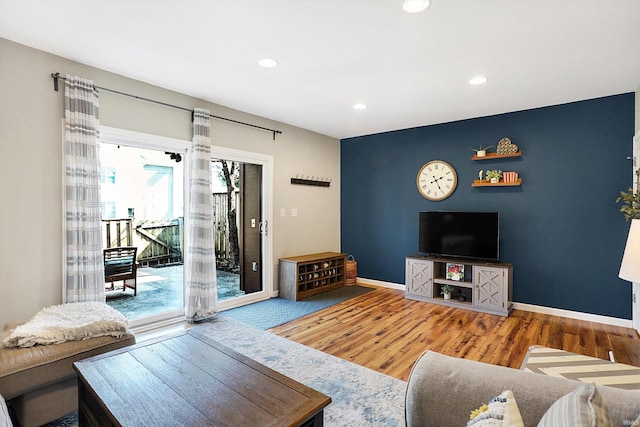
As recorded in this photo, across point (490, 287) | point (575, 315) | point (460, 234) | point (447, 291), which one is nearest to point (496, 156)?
point (460, 234)

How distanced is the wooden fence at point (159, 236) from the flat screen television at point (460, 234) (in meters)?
3.34

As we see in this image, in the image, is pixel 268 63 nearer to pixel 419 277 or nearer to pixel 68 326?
pixel 68 326

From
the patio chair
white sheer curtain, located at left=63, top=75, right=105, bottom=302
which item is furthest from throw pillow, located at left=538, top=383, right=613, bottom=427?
the patio chair

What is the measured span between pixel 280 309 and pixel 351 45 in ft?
10.3

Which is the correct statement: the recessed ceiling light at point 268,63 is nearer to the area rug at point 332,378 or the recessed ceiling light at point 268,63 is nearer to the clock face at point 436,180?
the area rug at point 332,378

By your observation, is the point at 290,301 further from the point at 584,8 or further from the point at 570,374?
the point at 584,8

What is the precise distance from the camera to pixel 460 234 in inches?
177

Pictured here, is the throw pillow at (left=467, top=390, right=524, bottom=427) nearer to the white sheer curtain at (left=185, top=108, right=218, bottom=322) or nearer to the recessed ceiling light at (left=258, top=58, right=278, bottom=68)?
the recessed ceiling light at (left=258, top=58, right=278, bottom=68)

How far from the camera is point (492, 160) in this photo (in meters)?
4.49

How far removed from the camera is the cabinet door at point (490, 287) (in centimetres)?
404

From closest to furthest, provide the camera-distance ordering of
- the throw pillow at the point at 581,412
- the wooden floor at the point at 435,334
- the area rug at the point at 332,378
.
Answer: the throw pillow at the point at 581,412
the area rug at the point at 332,378
the wooden floor at the point at 435,334

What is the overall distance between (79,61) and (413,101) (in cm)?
338

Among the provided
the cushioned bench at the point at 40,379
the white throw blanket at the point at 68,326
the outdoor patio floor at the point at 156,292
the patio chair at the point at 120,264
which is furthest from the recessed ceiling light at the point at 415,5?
the patio chair at the point at 120,264

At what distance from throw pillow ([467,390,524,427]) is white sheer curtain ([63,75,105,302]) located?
3128 mm
